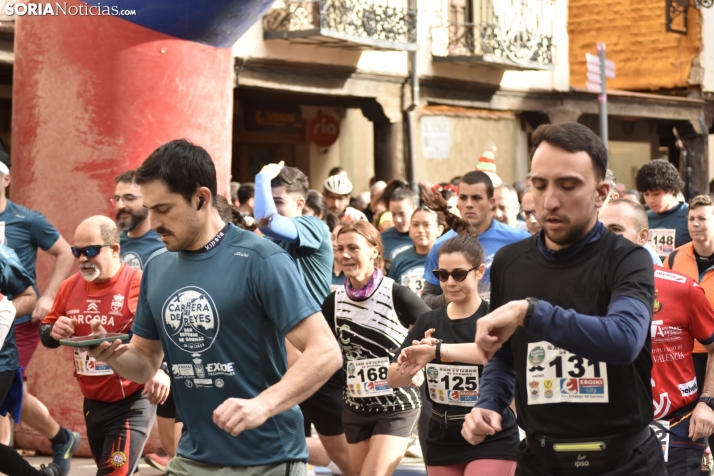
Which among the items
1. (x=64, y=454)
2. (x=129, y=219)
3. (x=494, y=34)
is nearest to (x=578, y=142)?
(x=129, y=219)

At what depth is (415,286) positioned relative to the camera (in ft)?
28.8

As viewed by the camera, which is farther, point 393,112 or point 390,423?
point 393,112

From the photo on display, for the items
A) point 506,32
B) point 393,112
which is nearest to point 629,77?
point 506,32

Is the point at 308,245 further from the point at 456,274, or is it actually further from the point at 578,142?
the point at 578,142

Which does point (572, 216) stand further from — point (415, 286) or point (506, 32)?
point (506, 32)

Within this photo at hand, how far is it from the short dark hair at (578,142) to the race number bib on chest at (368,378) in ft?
10.5

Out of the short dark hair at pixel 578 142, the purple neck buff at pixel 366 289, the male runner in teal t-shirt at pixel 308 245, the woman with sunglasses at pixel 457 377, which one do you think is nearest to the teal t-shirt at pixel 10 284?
the male runner in teal t-shirt at pixel 308 245

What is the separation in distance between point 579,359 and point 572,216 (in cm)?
45

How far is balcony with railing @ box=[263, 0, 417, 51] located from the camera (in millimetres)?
→ 16844

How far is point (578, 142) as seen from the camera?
3.41 meters

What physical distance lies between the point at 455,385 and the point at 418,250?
3.40 m

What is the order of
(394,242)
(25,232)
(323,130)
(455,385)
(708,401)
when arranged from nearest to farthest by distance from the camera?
(708,401) → (455,385) → (25,232) → (394,242) → (323,130)

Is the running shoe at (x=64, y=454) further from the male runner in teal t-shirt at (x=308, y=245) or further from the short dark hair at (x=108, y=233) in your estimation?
the short dark hair at (x=108, y=233)

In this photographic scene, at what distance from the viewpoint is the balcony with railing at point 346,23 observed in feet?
55.3
